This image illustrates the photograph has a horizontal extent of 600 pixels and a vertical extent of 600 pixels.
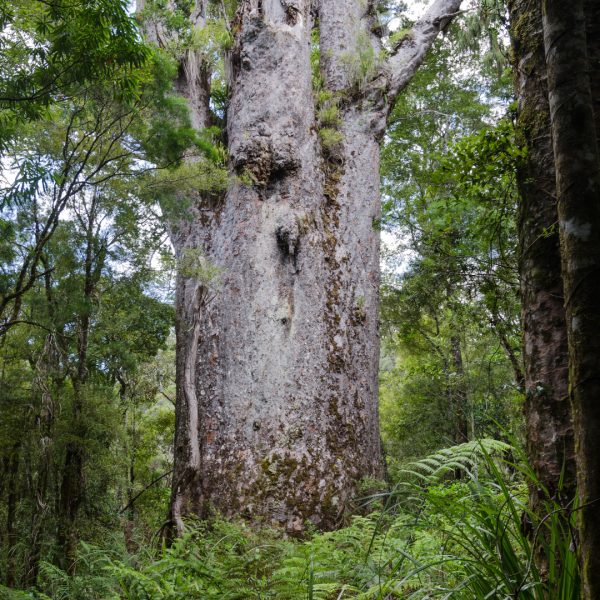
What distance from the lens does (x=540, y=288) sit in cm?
223

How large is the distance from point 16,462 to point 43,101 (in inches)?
346

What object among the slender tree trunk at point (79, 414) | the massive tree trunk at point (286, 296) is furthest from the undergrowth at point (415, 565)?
the slender tree trunk at point (79, 414)

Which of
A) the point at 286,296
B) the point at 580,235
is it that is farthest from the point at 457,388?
the point at 580,235

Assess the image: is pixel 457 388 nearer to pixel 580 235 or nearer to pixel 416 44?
pixel 416 44

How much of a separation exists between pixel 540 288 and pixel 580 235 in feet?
2.43

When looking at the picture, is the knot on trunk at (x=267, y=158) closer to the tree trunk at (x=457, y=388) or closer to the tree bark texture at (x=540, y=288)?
the tree bark texture at (x=540, y=288)

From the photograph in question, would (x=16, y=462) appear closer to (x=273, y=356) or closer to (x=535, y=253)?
(x=273, y=356)

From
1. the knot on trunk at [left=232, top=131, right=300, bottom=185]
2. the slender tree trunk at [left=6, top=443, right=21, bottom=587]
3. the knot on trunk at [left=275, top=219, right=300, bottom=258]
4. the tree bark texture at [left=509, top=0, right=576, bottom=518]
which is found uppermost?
the knot on trunk at [left=232, top=131, right=300, bottom=185]

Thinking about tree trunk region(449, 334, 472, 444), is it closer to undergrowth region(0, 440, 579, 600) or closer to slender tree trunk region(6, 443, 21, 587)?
slender tree trunk region(6, 443, 21, 587)

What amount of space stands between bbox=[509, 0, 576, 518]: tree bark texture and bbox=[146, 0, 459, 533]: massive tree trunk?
10.2 ft

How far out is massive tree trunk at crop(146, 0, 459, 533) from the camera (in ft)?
16.2

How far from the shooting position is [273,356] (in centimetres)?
524

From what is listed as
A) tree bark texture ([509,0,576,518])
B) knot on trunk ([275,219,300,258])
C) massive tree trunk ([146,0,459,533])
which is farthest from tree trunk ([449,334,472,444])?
tree bark texture ([509,0,576,518])

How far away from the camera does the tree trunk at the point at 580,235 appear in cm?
139
